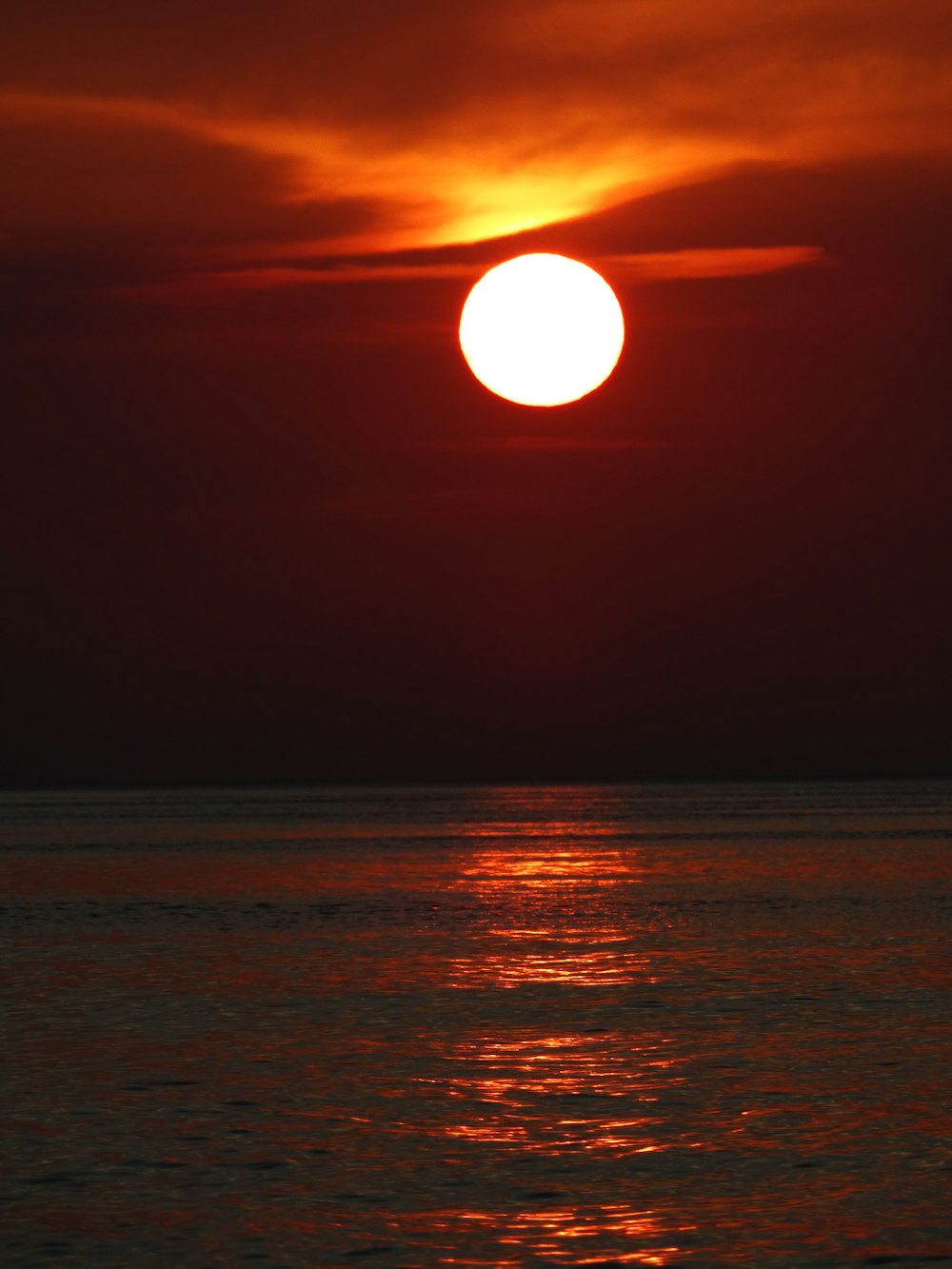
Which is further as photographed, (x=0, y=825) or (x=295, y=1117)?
(x=0, y=825)

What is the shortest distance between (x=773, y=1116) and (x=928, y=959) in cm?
2016

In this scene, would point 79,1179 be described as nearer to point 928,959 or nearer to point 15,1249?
point 15,1249

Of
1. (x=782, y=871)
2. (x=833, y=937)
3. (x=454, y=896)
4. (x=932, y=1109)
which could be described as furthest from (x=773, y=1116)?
(x=782, y=871)

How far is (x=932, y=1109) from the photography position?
930 inches

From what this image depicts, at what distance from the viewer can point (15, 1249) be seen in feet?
55.1

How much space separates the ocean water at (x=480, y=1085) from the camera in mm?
17719

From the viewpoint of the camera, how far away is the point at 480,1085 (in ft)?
85.4

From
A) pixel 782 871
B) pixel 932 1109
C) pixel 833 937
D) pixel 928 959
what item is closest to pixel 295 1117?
pixel 932 1109

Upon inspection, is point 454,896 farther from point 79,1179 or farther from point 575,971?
point 79,1179

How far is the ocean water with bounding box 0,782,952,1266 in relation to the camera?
17719 millimetres

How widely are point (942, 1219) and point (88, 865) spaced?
83070mm

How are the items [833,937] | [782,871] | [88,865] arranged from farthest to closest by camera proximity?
[88,865], [782,871], [833,937]

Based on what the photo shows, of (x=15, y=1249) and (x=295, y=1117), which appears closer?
(x=15, y=1249)

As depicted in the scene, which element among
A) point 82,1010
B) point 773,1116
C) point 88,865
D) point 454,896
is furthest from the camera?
point 88,865
